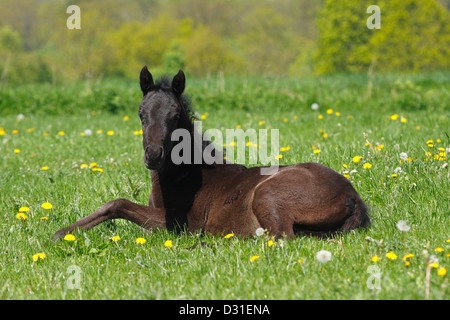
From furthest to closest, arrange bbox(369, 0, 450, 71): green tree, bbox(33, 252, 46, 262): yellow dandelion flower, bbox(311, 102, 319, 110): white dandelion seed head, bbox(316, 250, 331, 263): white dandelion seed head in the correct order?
1. bbox(369, 0, 450, 71): green tree
2. bbox(311, 102, 319, 110): white dandelion seed head
3. bbox(33, 252, 46, 262): yellow dandelion flower
4. bbox(316, 250, 331, 263): white dandelion seed head

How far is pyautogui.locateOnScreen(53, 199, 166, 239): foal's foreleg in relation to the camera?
4.18 m

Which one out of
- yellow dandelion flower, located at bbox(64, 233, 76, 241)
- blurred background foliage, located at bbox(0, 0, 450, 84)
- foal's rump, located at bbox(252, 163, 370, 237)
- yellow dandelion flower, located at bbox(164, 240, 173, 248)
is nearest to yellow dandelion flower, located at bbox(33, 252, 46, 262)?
yellow dandelion flower, located at bbox(64, 233, 76, 241)

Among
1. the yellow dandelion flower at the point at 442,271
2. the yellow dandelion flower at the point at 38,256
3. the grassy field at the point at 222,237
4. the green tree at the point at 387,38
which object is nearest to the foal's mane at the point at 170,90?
the grassy field at the point at 222,237

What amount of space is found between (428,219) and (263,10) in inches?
2288

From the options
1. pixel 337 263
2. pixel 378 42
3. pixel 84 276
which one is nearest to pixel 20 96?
pixel 84 276

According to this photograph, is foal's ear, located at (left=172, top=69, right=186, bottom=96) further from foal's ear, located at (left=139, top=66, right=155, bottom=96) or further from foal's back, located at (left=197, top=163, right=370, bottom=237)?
foal's back, located at (left=197, top=163, right=370, bottom=237)

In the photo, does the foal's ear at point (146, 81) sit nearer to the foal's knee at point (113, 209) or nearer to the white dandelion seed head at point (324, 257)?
the foal's knee at point (113, 209)

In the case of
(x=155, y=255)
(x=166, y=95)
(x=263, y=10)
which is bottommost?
(x=155, y=255)

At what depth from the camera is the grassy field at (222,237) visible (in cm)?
295

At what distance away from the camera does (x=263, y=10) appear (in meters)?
59.2

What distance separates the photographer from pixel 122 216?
4262 mm

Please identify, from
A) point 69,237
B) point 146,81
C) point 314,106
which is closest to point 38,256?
point 69,237

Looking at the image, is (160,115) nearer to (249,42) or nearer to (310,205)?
(310,205)
